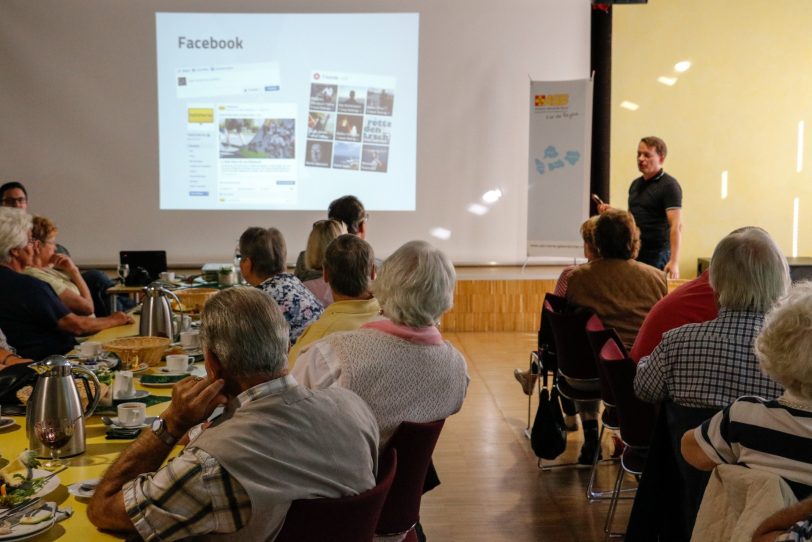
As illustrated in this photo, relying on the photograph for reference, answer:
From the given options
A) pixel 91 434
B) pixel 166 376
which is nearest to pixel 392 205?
pixel 166 376

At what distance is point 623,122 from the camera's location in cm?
812

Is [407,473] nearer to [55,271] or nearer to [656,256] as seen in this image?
[55,271]

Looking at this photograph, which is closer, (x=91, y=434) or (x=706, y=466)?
(x=706, y=466)

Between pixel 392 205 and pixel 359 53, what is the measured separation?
54.2 inches

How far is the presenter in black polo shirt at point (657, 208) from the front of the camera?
6.33 meters

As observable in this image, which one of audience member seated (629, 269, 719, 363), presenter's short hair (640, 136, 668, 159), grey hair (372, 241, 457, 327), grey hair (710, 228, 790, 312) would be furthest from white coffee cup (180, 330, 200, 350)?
presenter's short hair (640, 136, 668, 159)

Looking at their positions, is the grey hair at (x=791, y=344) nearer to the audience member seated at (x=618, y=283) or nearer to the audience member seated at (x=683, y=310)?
the audience member seated at (x=683, y=310)

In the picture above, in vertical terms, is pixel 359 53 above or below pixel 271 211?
above

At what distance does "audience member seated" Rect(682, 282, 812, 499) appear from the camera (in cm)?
177

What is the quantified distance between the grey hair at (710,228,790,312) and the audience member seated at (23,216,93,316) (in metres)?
3.18

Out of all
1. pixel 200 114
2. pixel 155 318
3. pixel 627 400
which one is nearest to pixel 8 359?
pixel 155 318

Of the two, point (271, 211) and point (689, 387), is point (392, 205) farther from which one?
point (689, 387)

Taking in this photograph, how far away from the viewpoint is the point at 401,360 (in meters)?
2.33

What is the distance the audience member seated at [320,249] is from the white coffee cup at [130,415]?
1788 millimetres
